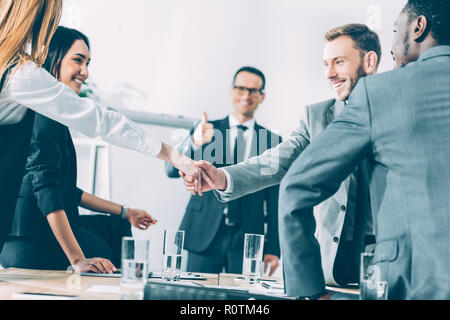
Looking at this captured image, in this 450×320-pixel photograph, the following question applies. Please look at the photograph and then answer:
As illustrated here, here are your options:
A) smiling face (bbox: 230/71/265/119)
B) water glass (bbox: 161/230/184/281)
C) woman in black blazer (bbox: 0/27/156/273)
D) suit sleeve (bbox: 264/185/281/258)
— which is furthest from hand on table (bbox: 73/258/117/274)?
smiling face (bbox: 230/71/265/119)

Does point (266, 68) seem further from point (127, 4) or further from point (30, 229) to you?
point (30, 229)

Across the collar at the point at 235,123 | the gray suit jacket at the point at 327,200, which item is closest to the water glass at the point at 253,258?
the gray suit jacket at the point at 327,200

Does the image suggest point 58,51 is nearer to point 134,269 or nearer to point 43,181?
point 43,181

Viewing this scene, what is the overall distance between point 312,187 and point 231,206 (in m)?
1.79

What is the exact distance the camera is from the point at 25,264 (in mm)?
1625

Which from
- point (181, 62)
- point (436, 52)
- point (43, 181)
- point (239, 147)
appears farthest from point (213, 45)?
point (436, 52)

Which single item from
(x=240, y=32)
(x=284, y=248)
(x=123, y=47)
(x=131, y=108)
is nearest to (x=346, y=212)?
(x=284, y=248)

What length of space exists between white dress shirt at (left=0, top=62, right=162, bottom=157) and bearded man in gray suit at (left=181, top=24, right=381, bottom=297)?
359 millimetres

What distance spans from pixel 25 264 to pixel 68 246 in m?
0.16

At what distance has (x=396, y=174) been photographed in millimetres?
1052

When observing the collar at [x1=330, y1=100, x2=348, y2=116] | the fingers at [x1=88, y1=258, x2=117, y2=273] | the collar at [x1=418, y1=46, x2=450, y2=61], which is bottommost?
the fingers at [x1=88, y1=258, x2=117, y2=273]

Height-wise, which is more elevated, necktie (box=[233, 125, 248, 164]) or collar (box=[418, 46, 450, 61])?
necktie (box=[233, 125, 248, 164])

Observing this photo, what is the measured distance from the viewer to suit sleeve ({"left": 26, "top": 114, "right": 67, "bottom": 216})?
1672mm

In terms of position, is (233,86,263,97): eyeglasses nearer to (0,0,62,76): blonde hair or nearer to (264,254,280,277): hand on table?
(264,254,280,277): hand on table
